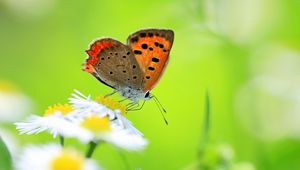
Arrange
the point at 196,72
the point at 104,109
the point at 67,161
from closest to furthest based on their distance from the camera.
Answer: the point at 67,161, the point at 104,109, the point at 196,72

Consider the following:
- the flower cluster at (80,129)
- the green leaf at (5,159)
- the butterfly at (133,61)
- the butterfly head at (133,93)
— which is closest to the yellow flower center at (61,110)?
the flower cluster at (80,129)

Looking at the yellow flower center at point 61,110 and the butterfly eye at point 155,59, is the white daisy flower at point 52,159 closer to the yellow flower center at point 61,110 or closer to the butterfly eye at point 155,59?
the yellow flower center at point 61,110

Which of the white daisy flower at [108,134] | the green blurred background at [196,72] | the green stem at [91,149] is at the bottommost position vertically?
the green stem at [91,149]

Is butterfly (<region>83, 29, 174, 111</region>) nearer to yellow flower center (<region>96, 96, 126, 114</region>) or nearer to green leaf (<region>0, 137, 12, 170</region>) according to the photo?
yellow flower center (<region>96, 96, 126, 114</region>)

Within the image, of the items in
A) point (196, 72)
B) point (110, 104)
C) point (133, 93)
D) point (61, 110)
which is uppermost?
point (196, 72)

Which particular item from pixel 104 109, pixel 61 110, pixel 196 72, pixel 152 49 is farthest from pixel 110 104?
pixel 196 72

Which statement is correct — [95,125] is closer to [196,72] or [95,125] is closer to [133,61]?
[133,61]

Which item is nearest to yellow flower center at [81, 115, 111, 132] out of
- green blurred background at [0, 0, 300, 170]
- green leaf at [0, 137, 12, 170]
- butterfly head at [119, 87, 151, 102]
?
green leaf at [0, 137, 12, 170]
